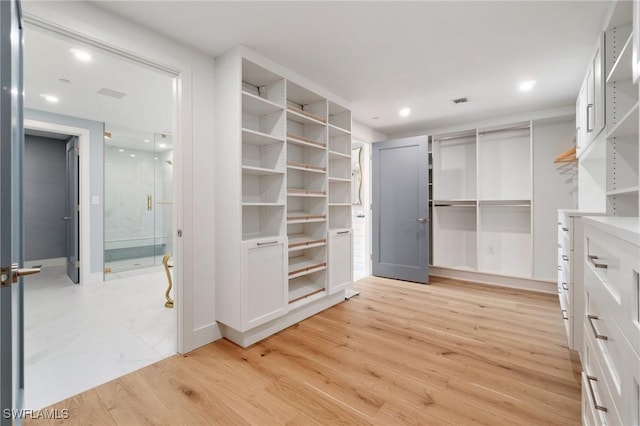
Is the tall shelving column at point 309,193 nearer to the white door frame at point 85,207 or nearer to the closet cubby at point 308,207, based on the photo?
the closet cubby at point 308,207

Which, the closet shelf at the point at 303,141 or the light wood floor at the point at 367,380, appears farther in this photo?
the closet shelf at the point at 303,141

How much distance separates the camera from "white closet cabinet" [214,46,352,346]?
2332 mm

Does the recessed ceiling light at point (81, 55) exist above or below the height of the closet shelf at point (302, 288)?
above

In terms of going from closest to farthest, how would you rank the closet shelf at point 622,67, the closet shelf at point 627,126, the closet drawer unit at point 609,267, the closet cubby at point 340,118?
the closet drawer unit at point 609,267 → the closet shelf at point 627,126 → the closet shelf at point 622,67 → the closet cubby at point 340,118

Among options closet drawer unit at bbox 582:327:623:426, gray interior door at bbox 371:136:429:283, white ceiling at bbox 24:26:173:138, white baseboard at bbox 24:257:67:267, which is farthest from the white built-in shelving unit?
white baseboard at bbox 24:257:67:267

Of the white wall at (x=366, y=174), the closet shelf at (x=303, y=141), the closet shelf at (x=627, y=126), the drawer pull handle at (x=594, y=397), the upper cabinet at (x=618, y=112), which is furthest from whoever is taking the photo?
the white wall at (x=366, y=174)

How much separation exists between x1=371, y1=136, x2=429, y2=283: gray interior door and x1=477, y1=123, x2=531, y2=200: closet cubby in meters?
0.93

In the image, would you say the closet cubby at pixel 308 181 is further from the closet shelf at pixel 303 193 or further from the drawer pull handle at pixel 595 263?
the drawer pull handle at pixel 595 263

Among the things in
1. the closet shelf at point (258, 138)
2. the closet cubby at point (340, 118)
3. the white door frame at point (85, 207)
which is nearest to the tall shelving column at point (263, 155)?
the closet shelf at point (258, 138)

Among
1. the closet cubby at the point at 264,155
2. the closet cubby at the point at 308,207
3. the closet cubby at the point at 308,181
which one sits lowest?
the closet cubby at the point at 308,207

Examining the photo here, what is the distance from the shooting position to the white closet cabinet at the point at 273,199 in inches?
91.8

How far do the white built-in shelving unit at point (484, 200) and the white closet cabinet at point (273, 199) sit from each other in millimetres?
2047

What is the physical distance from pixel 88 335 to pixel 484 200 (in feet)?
16.6

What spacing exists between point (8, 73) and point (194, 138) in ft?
4.64
